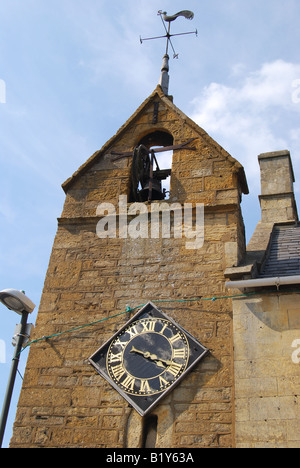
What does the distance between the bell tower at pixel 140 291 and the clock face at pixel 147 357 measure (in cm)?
2

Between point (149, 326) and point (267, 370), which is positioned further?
point (149, 326)

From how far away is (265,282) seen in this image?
722 centimetres

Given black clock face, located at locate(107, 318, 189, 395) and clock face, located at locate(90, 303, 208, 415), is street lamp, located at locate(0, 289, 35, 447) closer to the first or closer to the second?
clock face, located at locate(90, 303, 208, 415)

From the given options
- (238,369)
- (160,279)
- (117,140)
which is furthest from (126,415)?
(117,140)

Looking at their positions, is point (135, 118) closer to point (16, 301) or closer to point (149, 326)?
point (149, 326)

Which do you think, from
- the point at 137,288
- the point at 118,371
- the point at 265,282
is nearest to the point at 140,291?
the point at 137,288

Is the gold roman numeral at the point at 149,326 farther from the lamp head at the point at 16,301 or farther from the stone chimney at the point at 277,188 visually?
the stone chimney at the point at 277,188

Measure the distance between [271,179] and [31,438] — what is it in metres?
7.20

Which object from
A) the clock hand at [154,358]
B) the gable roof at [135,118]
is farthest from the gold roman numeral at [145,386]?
the gable roof at [135,118]

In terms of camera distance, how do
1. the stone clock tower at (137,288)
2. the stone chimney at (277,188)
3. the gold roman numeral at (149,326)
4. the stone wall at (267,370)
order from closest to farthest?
the stone wall at (267,370), the stone clock tower at (137,288), the gold roman numeral at (149,326), the stone chimney at (277,188)

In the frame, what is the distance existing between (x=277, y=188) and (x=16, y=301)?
6.48 metres

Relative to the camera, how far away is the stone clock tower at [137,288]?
7023mm

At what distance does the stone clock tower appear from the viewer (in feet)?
23.0

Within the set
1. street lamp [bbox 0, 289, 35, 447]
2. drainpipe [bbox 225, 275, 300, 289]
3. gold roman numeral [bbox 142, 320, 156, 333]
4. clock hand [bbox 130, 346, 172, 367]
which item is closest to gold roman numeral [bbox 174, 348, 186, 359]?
clock hand [bbox 130, 346, 172, 367]
